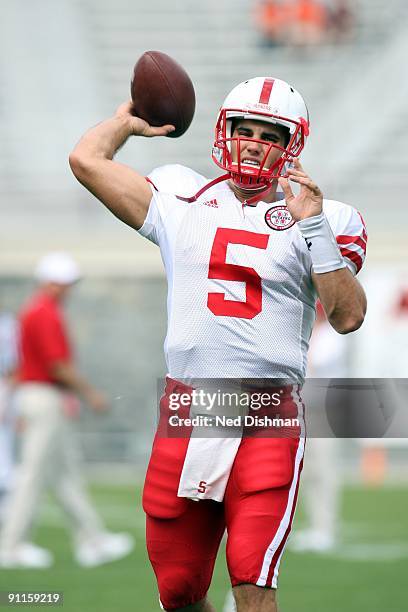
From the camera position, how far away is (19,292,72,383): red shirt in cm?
699

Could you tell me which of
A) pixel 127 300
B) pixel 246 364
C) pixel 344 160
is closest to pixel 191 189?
pixel 246 364

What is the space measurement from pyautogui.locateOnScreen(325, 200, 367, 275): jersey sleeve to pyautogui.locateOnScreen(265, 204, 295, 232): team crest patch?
0.37ft

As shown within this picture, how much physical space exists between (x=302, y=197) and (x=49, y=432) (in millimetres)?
4017

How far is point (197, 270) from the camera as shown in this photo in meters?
3.47

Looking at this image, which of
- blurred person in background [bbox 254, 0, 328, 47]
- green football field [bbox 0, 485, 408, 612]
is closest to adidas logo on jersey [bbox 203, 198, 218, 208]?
green football field [bbox 0, 485, 408, 612]

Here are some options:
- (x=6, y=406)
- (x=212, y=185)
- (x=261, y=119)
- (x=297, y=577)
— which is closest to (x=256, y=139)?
(x=261, y=119)

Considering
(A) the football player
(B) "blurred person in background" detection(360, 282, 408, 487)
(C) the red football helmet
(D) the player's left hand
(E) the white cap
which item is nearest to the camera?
(D) the player's left hand

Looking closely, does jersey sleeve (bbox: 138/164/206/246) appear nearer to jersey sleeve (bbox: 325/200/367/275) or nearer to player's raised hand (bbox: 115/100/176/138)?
player's raised hand (bbox: 115/100/176/138)

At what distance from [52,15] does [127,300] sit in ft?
17.6

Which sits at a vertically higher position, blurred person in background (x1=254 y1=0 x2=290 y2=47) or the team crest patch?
the team crest patch

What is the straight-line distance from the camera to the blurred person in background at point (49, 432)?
680 cm

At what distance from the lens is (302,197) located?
129 inches

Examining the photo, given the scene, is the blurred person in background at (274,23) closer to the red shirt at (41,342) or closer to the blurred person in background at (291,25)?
the blurred person in background at (291,25)

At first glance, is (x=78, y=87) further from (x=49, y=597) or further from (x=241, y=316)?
(x=241, y=316)
